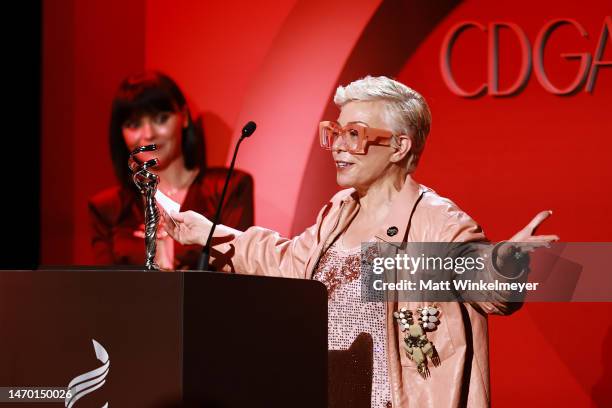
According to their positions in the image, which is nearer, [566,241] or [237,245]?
[237,245]

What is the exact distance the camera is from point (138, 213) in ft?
12.6

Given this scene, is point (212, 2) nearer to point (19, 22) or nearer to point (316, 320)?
point (19, 22)

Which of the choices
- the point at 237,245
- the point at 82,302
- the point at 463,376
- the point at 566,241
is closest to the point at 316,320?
the point at 82,302

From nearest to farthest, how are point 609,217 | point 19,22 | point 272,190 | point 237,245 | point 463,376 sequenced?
point 463,376, point 237,245, point 609,217, point 272,190, point 19,22

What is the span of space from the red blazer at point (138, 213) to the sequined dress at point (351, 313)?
100 cm

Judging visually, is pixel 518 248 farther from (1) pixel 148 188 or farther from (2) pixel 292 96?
(2) pixel 292 96

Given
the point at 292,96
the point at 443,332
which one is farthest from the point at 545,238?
the point at 292,96

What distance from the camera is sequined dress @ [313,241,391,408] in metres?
2.65

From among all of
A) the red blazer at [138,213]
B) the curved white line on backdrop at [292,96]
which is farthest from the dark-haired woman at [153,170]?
the curved white line on backdrop at [292,96]

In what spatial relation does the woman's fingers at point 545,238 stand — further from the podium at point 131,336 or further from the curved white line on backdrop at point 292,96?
the curved white line on backdrop at point 292,96

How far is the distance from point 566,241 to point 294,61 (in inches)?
53.5

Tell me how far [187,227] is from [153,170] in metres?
0.94

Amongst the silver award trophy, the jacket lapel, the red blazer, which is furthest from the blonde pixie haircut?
the red blazer

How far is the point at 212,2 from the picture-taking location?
385 centimetres
